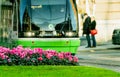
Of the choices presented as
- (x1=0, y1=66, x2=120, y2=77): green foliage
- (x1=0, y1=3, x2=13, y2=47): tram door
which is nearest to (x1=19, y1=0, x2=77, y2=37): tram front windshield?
(x1=0, y1=3, x2=13, y2=47): tram door

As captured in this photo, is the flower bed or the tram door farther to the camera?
the tram door

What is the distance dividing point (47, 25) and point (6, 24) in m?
2.34

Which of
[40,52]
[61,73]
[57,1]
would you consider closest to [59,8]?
[57,1]

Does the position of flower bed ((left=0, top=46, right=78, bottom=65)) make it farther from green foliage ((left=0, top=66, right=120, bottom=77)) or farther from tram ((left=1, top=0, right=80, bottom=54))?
tram ((left=1, top=0, right=80, bottom=54))

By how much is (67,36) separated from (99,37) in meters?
16.3

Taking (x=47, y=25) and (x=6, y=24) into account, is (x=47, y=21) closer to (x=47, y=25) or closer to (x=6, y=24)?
(x=47, y=25)

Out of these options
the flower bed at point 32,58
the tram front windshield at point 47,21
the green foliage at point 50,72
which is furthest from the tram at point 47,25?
the green foliage at point 50,72

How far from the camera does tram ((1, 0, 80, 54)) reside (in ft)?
71.2

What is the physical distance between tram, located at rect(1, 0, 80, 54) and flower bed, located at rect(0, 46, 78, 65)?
20.3 ft

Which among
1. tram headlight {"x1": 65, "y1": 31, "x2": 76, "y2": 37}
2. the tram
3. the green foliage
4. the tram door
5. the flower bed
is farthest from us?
the tram door

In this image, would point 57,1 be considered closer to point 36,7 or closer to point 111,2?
point 36,7

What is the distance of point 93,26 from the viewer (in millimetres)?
32844

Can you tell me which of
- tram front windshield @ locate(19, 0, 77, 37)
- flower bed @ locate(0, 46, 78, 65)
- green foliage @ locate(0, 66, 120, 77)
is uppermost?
tram front windshield @ locate(19, 0, 77, 37)

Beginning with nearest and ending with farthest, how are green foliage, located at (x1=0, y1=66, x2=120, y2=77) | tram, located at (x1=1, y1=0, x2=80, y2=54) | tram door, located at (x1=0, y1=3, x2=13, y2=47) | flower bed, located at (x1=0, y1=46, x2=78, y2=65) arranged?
green foliage, located at (x1=0, y1=66, x2=120, y2=77)
flower bed, located at (x1=0, y1=46, x2=78, y2=65)
tram, located at (x1=1, y1=0, x2=80, y2=54)
tram door, located at (x1=0, y1=3, x2=13, y2=47)
